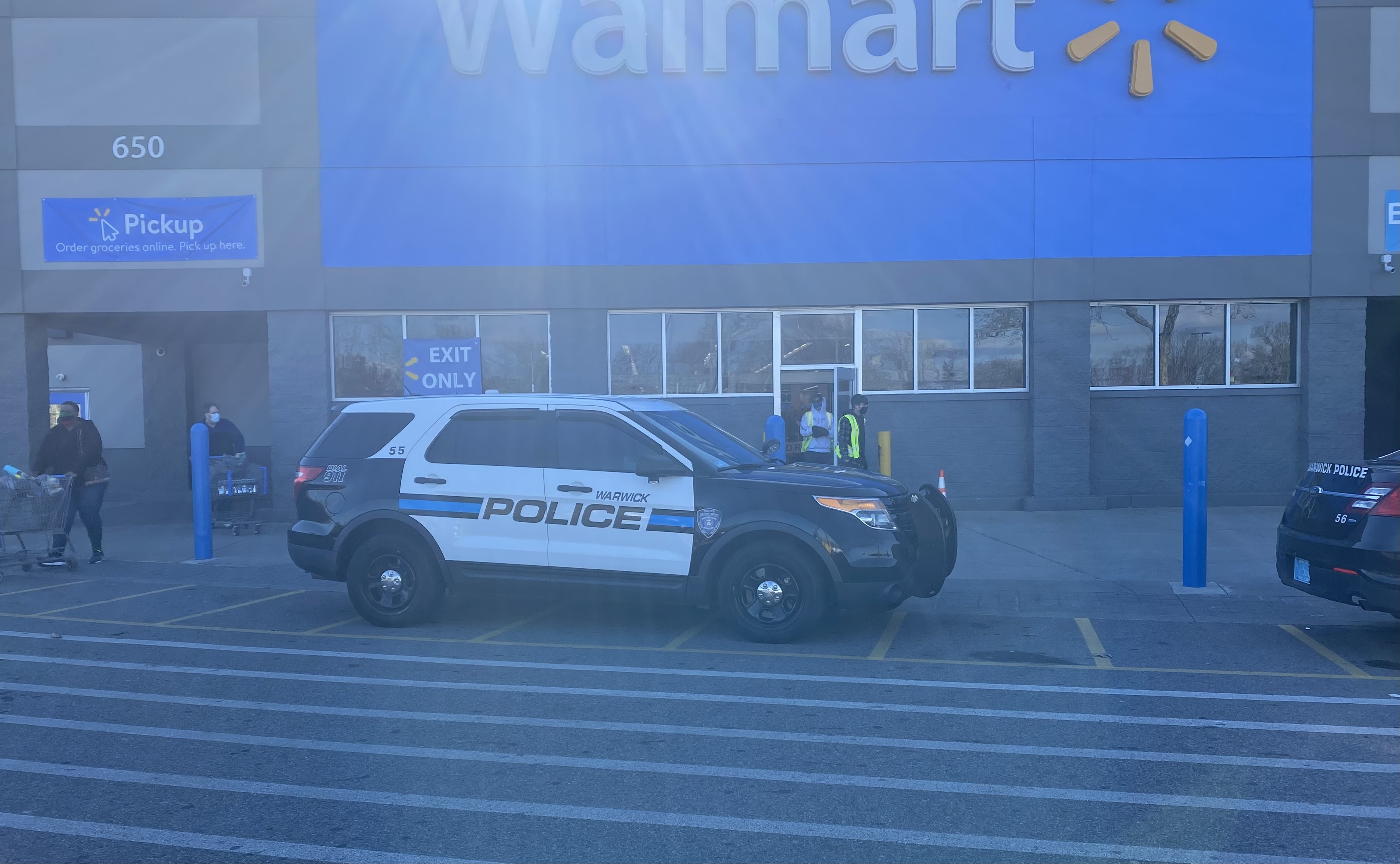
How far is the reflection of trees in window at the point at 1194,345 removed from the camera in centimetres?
1639

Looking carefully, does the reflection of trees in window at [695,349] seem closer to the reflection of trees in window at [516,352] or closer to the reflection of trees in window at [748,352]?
the reflection of trees in window at [748,352]

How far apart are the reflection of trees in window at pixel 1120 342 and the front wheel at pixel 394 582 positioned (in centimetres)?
1145

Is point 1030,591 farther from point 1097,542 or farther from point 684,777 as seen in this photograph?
point 684,777

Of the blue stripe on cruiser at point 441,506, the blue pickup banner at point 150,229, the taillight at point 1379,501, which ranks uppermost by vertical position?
the blue pickup banner at point 150,229

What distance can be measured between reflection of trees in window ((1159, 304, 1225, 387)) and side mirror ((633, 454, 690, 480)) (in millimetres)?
11125

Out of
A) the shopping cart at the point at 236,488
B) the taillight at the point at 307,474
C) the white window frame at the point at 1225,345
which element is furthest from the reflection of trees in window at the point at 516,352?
the white window frame at the point at 1225,345

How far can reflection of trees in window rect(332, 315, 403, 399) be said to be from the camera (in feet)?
54.4

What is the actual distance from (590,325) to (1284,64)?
11.2 m

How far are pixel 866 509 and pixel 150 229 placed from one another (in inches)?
516

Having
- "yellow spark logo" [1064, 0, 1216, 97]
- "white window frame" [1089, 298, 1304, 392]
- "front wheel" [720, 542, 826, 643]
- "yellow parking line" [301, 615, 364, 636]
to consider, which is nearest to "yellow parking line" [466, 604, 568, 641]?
"yellow parking line" [301, 615, 364, 636]

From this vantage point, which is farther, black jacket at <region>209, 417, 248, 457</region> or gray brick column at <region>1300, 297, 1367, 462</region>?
gray brick column at <region>1300, 297, 1367, 462</region>

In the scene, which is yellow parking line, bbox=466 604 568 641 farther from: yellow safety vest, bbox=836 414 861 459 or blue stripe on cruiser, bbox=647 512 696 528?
yellow safety vest, bbox=836 414 861 459

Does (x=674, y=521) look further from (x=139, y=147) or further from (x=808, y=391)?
(x=139, y=147)

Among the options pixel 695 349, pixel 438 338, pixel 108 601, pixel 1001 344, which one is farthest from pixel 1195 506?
pixel 438 338
